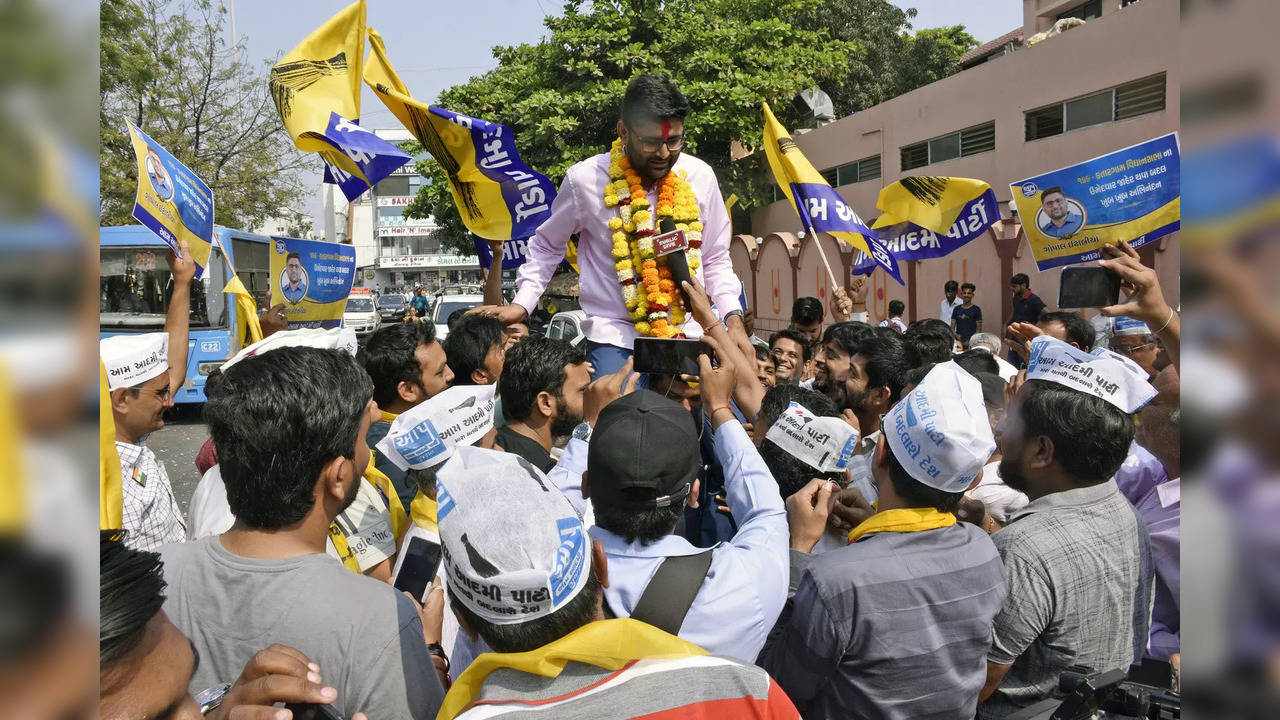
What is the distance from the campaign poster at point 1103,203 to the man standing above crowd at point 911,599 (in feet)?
11.0

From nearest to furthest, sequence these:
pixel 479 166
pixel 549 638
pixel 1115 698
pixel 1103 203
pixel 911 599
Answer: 1. pixel 549 638
2. pixel 1115 698
3. pixel 911 599
4. pixel 1103 203
5. pixel 479 166

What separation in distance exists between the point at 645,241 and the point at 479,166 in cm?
271

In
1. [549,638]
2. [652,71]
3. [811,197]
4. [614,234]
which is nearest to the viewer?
[549,638]

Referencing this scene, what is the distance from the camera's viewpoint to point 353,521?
111 inches

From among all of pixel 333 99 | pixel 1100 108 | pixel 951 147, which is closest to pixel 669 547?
pixel 333 99

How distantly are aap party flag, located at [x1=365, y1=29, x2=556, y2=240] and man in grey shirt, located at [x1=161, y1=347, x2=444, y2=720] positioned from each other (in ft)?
13.5

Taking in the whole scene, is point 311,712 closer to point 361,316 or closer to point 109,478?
point 109,478

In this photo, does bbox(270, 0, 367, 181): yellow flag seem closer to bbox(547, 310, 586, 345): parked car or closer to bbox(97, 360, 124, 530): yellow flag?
bbox(97, 360, 124, 530): yellow flag

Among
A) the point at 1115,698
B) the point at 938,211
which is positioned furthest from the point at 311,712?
the point at 938,211

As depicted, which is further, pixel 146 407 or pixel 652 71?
pixel 652 71

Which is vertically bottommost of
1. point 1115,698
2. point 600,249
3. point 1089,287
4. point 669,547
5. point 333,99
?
point 1115,698

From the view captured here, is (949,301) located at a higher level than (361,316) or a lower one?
lower

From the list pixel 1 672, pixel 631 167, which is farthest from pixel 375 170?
pixel 1 672

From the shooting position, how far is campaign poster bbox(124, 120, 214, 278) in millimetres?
4973
